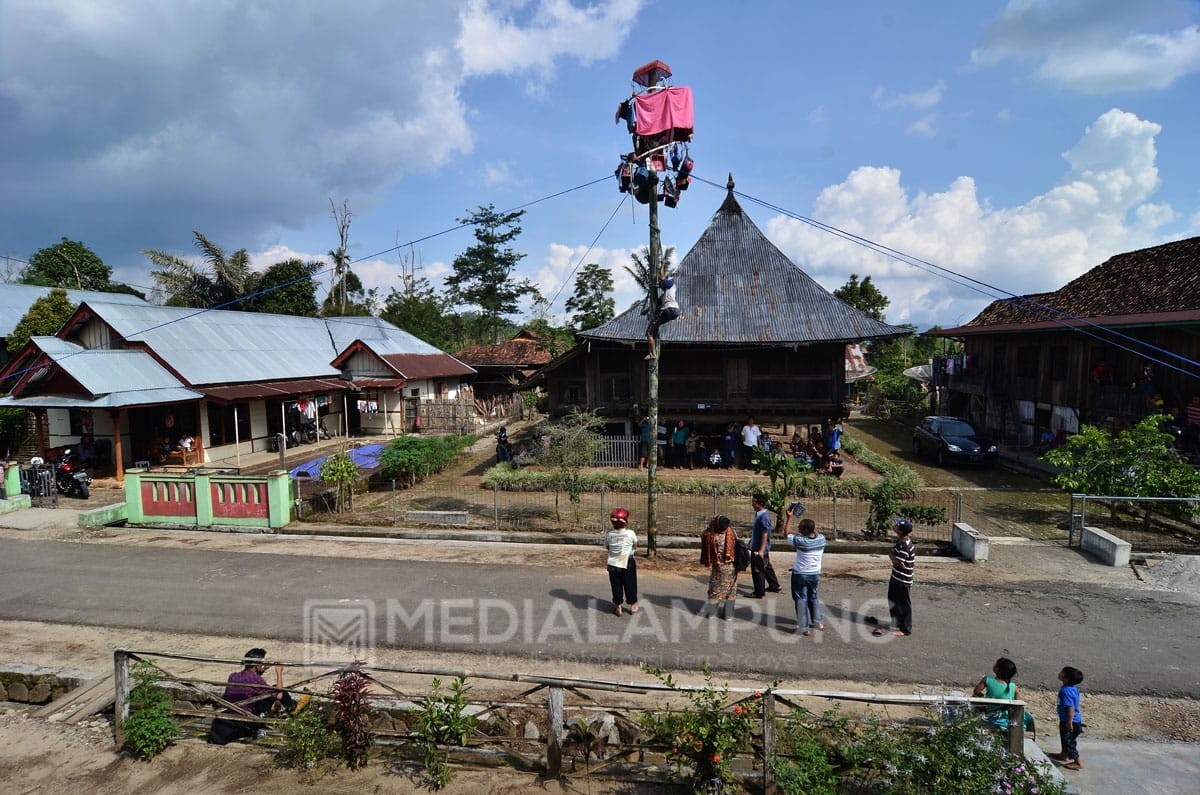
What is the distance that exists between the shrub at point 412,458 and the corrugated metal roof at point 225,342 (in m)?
8.77

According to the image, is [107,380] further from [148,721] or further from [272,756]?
[272,756]

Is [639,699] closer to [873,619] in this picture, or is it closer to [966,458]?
[873,619]

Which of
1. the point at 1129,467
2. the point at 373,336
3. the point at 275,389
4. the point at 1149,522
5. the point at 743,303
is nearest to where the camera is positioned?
the point at 1149,522

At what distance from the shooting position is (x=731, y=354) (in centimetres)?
2120

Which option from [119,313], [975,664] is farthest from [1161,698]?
[119,313]

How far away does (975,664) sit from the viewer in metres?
7.41

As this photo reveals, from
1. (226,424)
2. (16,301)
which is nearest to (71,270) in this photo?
(16,301)

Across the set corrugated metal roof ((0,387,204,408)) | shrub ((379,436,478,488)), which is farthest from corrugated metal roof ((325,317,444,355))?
shrub ((379,436,478,488))

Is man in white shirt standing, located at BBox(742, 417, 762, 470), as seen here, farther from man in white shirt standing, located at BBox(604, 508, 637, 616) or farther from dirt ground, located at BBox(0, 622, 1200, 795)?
dirt ground, located at BBox(0, 622, 1200, 795)

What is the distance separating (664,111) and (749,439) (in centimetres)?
1127

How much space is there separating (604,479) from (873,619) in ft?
32.7

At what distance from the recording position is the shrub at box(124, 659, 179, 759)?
6.13 m

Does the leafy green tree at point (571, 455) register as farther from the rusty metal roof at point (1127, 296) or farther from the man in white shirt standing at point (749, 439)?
the rusty metal roof at point (1127, 296)

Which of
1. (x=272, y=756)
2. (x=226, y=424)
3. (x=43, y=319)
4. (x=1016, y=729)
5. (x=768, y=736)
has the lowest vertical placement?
(x=272, y=756)
